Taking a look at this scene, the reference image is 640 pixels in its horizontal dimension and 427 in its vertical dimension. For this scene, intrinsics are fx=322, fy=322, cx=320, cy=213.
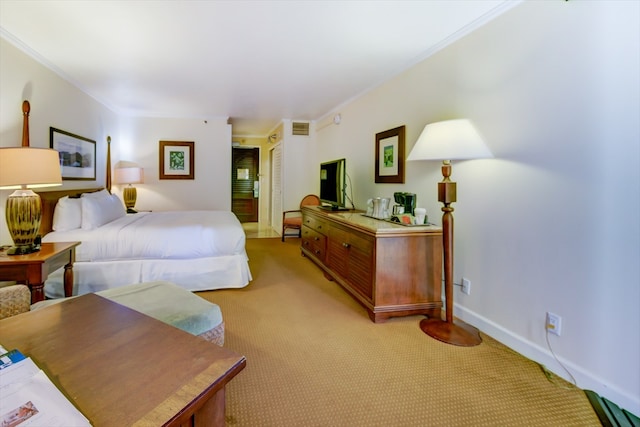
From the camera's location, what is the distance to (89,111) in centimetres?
418

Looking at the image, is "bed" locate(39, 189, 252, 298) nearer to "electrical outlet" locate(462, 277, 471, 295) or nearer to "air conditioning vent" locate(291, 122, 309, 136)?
"electrical outlet" locate(462, 277, 471, 295)

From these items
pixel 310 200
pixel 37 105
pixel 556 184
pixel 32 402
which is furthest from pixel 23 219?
pixel 310 200

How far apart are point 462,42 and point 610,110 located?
1.27 metres

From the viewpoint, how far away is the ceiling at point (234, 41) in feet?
7.25

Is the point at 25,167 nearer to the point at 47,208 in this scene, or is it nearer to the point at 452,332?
the point at 47,208

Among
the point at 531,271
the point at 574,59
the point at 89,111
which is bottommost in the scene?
the point at 531,271

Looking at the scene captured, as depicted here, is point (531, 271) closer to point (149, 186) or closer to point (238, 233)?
point (238, 233)

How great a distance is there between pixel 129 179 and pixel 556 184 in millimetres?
5302

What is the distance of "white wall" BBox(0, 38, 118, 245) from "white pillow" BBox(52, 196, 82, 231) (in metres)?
0.34

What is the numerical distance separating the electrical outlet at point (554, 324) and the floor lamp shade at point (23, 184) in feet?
11.0

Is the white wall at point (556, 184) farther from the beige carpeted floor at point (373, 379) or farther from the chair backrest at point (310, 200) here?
the chair backrest at point (310, 200)

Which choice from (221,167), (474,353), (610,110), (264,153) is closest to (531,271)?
(474,353)

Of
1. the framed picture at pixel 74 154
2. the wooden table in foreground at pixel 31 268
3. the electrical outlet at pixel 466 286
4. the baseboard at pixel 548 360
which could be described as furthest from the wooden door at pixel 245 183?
the baseboard at pixel 548 360

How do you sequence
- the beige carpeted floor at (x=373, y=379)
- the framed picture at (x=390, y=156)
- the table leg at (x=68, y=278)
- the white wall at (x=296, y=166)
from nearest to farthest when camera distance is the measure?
the beige carpeted floor at (x=373, y=379), the table leg at (x=68, y=278), the framed picture at (x=390, y=156), the white wall at (x=296, y=166)
